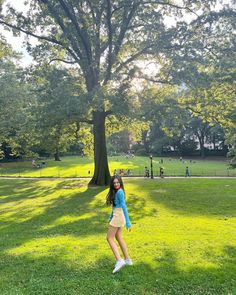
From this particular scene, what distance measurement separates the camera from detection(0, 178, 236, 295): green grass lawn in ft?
21.2

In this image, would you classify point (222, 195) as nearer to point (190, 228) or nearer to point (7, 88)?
point (190, 228)

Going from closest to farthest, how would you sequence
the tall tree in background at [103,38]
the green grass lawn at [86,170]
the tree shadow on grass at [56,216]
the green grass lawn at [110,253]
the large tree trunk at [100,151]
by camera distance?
the green grass lawn at [110,253] → the tree shadow on grass at [56,216] → the tall tree in background at [103,38] → the large tree trunk at [100,151] → the green grass lawn at [86,170]

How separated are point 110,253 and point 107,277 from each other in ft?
4.97

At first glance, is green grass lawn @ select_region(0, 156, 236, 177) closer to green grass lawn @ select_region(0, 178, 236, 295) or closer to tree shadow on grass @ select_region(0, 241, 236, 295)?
green grass lawn @ select_region(0, 178, 236, 295)

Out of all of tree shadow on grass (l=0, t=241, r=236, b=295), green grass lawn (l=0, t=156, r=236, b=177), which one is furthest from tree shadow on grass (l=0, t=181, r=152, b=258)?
green grass lawn (l=0, t=156, r=236, b=177)

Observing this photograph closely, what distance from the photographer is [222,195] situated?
880 inches

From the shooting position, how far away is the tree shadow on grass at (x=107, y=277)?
6254 millimetres

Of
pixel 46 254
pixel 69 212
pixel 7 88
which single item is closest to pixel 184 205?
pixel 69 212

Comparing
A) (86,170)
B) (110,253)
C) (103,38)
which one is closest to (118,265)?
(110,253)

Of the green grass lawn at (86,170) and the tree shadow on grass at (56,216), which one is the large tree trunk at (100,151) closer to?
the tree shadow on grass at (56,216)

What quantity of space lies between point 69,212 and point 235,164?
1032 centimetres

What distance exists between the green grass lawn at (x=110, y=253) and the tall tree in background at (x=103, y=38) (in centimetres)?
823

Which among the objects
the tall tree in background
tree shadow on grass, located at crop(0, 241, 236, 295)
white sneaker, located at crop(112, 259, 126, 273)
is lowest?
tree shadow on grass, located at crop(0, 241, 236, 295)

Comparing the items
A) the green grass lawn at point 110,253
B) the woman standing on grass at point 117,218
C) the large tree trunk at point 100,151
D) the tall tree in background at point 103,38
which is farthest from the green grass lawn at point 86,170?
the woman standing on grass at point 117,218
